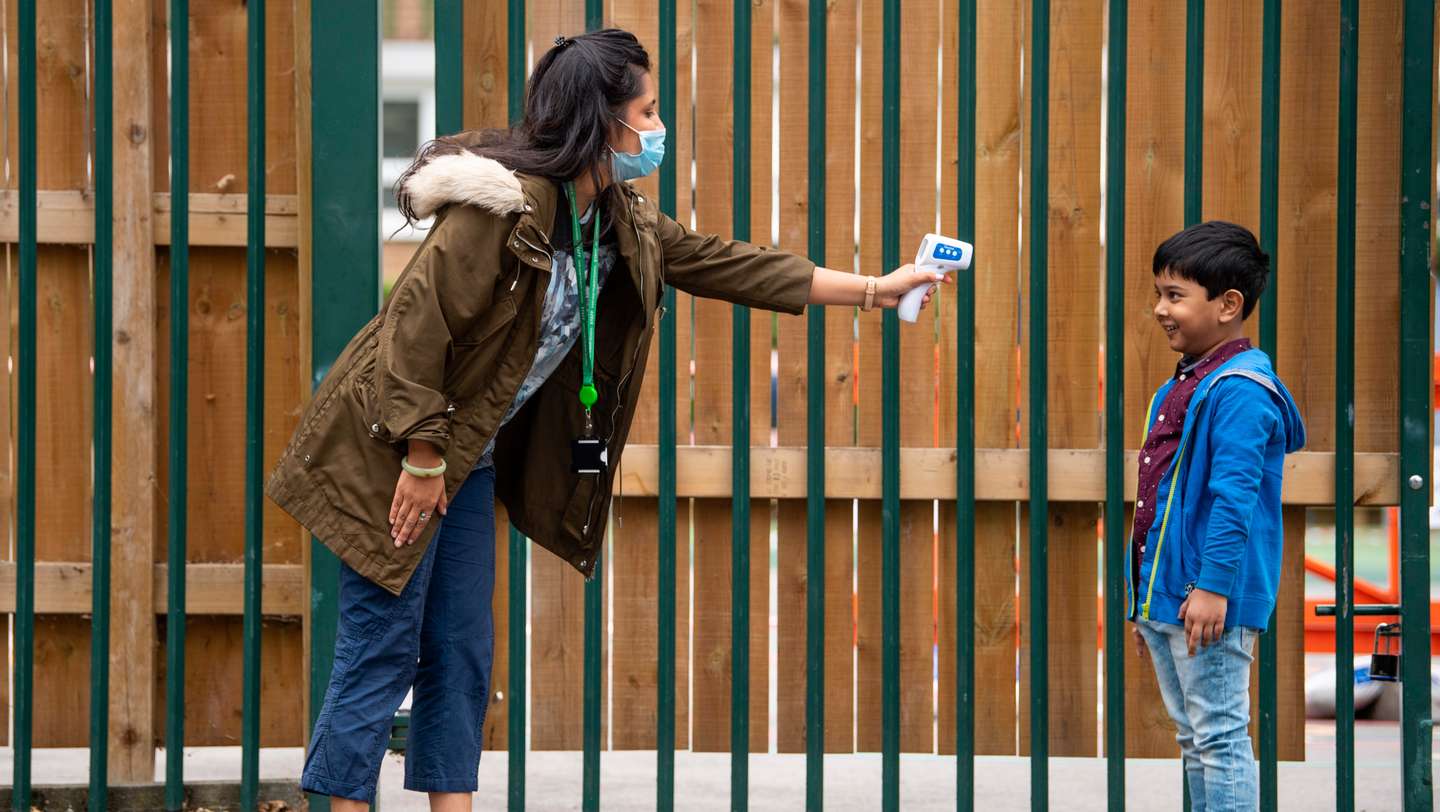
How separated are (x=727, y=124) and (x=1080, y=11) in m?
0.97

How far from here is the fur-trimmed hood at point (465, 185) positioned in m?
2.82

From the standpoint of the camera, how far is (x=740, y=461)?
3.75 m

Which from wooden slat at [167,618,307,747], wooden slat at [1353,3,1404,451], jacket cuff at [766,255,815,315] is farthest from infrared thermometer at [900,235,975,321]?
wooden slat at [167,618,307,747]

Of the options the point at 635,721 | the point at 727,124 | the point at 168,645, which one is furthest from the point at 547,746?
the point at 727,124

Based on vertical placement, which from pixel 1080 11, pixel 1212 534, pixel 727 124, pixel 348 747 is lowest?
pixel 348 747

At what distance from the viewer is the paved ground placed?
4359mm

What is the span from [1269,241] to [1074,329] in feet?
1.79

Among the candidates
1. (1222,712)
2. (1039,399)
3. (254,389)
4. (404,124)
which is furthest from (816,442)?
(404,124)

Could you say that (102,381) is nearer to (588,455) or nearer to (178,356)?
(178,356)

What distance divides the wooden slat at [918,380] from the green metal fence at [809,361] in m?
0.23

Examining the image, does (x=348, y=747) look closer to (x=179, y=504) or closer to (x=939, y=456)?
(x=179, y=504)

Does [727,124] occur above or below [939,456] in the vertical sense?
above

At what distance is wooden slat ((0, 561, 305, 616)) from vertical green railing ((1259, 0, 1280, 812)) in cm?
246

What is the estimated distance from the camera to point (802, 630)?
4.05 metres
